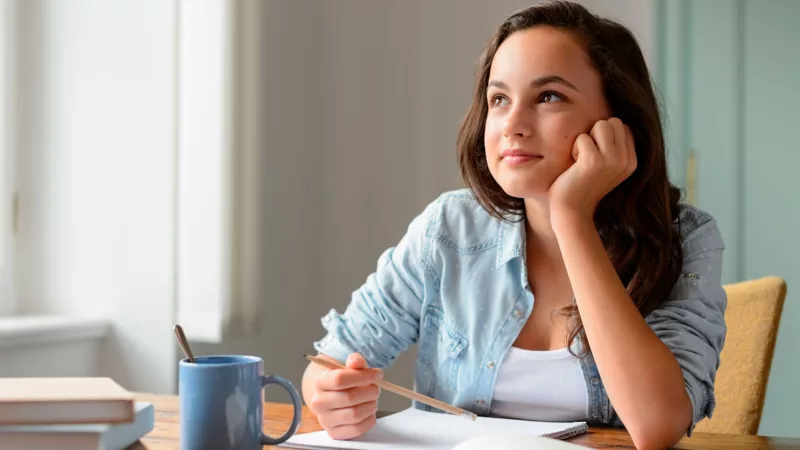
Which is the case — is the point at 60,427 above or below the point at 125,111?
below

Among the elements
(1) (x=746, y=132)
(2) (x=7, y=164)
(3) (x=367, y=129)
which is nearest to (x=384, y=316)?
(2) (x=7, y=164)

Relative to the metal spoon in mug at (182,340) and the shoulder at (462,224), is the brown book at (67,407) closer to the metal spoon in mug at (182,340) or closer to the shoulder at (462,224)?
the metal spoon in mug at (182,340)

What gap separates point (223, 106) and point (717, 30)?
1379mm

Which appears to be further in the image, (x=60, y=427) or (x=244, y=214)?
(x=244, y=214)

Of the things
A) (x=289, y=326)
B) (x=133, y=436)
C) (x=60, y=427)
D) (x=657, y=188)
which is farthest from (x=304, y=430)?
(x=289, y=326)

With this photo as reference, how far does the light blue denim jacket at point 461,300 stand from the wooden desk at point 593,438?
172mm

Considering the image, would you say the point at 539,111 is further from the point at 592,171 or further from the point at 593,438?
the point at 593,438

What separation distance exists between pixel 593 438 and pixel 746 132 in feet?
5.25

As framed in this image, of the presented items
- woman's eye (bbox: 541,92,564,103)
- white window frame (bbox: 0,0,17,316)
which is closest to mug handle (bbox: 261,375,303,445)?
woman's eye (bbox: 541,92,564,103)

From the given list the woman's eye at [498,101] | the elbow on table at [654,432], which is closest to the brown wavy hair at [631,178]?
the woman's eye at [498,101]

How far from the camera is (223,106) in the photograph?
1955 mm

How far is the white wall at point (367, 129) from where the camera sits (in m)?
2.39

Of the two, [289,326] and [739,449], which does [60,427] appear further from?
[289,326]

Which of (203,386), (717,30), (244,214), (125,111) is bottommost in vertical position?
(203,386)
